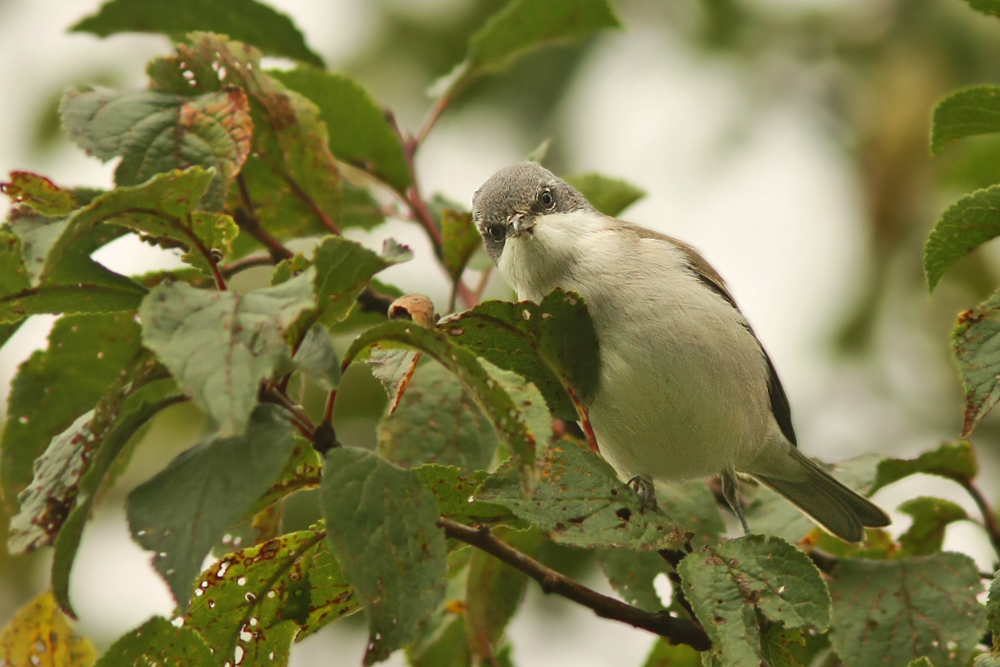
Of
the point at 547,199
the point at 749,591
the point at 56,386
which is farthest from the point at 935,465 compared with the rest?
the point at 56,386

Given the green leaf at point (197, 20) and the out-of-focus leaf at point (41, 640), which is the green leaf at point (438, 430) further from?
the green leaf at point (197, 20)

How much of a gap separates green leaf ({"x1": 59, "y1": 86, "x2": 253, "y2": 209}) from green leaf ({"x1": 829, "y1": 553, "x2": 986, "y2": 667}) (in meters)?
1.79

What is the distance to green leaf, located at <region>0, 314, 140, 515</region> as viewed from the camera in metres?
2.45

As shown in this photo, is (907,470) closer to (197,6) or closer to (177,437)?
(197,6)

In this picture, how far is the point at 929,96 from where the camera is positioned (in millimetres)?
5691

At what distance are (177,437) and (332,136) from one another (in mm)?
3060

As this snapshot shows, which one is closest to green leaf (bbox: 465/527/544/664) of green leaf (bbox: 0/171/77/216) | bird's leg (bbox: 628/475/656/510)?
bird's leg (bbox: 628/475/656/510)

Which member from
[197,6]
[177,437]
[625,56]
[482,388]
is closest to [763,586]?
[482,388]

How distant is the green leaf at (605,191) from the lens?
10.4 ft

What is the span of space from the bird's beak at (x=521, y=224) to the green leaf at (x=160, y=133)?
3.61 feet

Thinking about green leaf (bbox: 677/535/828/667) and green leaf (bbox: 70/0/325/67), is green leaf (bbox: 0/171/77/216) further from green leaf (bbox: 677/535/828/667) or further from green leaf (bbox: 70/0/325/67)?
green leaf (bbox: 677/535/828/667)

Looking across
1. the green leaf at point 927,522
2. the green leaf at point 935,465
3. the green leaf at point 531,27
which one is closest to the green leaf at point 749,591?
the green leaf at point 935,465

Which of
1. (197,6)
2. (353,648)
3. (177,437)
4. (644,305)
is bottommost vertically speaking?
(353,648)

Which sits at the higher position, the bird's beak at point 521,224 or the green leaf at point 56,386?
the bird's beak at point 521,224
